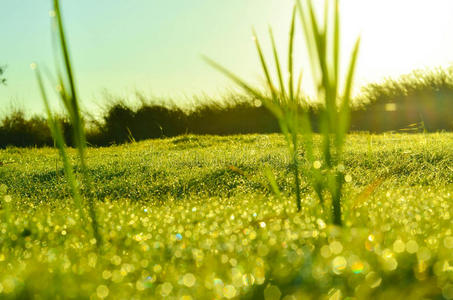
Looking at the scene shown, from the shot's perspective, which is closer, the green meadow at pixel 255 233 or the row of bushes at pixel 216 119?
the green meadow at pixel 255 233

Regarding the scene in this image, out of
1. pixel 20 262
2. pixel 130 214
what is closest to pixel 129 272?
pixel 20 262

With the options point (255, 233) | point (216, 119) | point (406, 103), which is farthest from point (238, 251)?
point (406, 103)

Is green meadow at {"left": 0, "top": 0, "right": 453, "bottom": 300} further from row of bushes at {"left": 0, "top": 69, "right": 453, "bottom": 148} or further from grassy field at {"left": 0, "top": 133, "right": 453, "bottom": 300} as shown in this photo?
row of bushes at {"left": 0, "top": 69, "right": 453, "bottom": 148}

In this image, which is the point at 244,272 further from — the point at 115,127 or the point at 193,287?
the point at 115,127

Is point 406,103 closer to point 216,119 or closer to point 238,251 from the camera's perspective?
point 216,119

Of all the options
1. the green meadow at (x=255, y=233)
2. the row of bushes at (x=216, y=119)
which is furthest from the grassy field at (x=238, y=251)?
the row of bushes at (x=216, y=119)

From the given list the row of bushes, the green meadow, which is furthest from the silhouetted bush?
the green meadow

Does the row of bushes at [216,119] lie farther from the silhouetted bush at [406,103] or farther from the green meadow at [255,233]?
the green meadow at [255,233]

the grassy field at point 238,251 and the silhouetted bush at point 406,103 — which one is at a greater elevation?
the silhouetted bush at point 406,103

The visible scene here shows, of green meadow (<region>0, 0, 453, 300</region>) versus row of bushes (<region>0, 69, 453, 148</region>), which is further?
row of bushes (<region>0, 69, 453, 148</region>)
